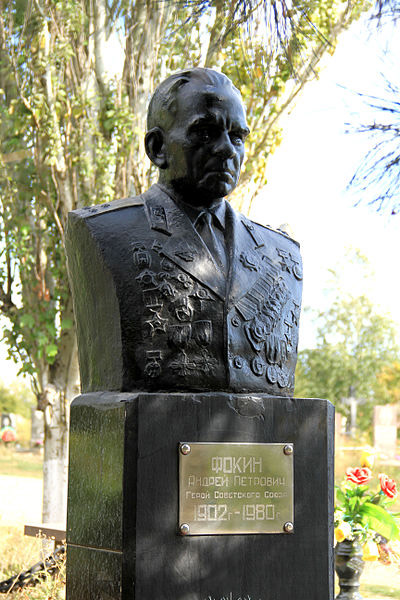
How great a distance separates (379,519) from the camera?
6.12 metres

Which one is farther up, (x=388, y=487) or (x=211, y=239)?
(x=211, y=239)

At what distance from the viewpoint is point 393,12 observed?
188 inches

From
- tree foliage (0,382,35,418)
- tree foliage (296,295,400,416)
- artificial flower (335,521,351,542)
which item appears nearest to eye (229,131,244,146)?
artificial flower (335,521,351,542)

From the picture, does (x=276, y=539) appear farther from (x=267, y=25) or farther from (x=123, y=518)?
(x=267, y=25)

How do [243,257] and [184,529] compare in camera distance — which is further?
[243,257]

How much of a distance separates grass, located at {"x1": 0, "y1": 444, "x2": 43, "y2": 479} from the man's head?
66.1ft

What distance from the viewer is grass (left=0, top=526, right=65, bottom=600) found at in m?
5.69

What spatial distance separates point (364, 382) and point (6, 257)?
91.8ft

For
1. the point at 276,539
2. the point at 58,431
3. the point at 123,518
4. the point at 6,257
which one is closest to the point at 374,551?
the point at 276,539

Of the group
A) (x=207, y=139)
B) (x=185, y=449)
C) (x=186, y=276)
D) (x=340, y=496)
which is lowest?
(x=340, y=496)

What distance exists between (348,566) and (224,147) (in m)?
3.76

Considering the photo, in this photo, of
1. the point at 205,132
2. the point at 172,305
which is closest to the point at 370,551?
the point at 172,305

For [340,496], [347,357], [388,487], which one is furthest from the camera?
[347,357]

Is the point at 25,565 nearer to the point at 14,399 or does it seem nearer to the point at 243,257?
the point at 243,257
